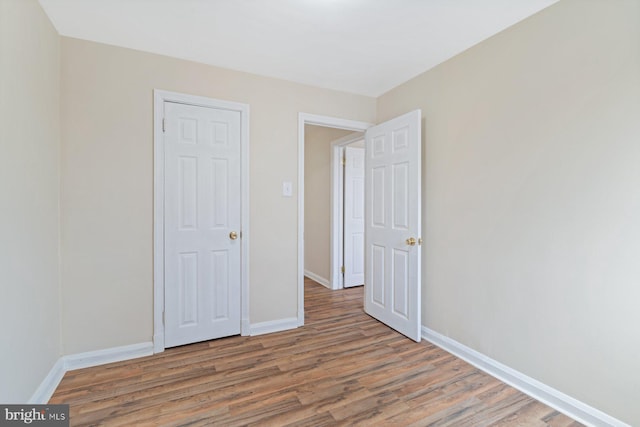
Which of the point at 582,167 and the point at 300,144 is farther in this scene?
the point at 300,144

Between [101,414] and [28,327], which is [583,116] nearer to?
[101,414]

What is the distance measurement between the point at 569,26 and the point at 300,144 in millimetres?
2079

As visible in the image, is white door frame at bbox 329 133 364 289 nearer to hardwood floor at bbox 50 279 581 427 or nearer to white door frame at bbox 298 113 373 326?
white door frame at bbox 298 113 373 326

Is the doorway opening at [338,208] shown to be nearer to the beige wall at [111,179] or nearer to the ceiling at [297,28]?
the ceiling at [297,28]

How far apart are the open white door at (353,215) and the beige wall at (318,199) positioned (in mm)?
254

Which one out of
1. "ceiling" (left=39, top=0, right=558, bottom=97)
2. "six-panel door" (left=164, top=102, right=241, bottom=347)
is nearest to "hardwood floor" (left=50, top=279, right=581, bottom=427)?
"six-panel door" (left=164, top=102, right=241, bottom=347)


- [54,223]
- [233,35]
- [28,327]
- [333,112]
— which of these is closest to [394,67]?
[333,112]

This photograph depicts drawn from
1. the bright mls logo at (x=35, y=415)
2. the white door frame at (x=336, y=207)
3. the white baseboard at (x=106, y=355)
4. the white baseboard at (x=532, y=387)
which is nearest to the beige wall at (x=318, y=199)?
the white door frame at (x=336, y=207)

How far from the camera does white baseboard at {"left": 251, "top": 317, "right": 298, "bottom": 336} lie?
9.05ft

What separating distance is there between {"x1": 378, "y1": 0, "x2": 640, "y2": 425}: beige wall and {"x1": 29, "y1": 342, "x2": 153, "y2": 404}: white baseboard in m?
2.48

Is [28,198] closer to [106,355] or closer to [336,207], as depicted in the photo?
[106,355]

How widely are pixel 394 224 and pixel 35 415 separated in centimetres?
272

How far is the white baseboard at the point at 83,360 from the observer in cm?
182

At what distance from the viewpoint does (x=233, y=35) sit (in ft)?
7.03
